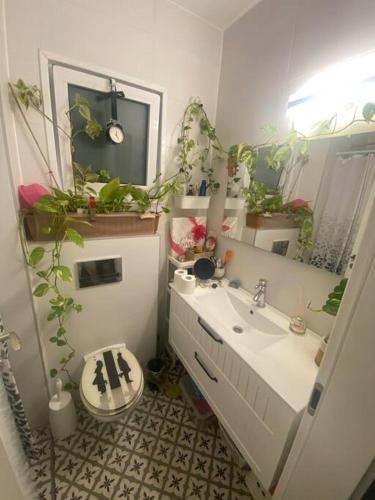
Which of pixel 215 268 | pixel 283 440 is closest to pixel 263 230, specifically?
pixel 215 268

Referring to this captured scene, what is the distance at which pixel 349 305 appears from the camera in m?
0.49

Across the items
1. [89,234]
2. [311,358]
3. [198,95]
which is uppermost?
[198,95]

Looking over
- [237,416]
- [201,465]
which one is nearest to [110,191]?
[237,416]

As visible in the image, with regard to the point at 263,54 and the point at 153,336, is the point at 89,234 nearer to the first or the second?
the point at 153,336

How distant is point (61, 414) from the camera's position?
1.20 metres

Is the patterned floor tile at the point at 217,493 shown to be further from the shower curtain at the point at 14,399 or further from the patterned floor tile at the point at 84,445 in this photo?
the shower curtain at the point at 14,399

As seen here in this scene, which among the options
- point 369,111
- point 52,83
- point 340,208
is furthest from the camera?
point 52,83

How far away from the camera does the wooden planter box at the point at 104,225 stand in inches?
40.4

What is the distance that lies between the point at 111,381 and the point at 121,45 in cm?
189

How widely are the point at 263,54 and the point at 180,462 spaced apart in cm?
238

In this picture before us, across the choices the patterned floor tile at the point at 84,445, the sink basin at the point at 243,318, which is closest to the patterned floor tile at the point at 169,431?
the patterned floor tile at the point at 84,445

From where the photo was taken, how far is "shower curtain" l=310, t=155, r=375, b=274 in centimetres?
83

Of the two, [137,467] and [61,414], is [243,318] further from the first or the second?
[61,414]

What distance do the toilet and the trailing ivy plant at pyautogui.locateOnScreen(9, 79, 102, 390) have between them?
0.19 metres
